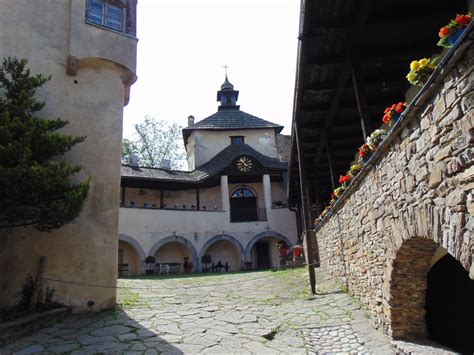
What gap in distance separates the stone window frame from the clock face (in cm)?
1430

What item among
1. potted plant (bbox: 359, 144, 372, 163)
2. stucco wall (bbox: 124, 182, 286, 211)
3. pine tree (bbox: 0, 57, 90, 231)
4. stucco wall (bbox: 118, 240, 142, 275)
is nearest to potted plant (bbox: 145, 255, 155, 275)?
stucco wall (bbox: 118, 240, 142, 275)

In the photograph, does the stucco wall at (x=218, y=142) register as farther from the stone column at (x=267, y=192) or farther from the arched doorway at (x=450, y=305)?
the arched doorway at (x=450, y=305)

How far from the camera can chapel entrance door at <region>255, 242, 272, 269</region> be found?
24156 millimetres

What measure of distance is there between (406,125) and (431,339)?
9.83 feet

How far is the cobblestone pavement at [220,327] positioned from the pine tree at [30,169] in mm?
1948

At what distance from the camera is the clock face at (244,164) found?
23.9 meters

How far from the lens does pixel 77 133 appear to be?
8.60m

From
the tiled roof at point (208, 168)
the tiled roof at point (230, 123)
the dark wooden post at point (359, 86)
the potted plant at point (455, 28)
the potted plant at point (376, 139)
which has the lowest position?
the potted plant at point (376, 139)

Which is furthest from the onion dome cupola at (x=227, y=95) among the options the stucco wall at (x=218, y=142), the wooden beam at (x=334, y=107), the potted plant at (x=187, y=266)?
the wooden beam at (x=334, y=107)

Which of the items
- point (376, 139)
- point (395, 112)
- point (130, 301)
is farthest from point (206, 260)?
point (395, 112)

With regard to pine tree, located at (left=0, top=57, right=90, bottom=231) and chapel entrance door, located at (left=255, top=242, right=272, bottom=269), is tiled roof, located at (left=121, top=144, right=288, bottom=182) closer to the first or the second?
chapel entrance door, located at (left=255, top=242, right=272, bottom=269)

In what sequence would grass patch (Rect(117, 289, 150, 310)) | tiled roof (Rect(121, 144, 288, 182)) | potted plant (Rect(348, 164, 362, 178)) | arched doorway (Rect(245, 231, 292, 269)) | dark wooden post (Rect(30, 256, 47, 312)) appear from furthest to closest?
arched doorway (Rect(245, 231, 292, 269)) < tiled roof (Rect(121, 144, 288, 182)) < grass patch (Rect(117, 289, 150, 310)) < dark wooden post (Rect(30, 256, 47, 312)) < potted plant (Rect(348, 164, 362, 178))

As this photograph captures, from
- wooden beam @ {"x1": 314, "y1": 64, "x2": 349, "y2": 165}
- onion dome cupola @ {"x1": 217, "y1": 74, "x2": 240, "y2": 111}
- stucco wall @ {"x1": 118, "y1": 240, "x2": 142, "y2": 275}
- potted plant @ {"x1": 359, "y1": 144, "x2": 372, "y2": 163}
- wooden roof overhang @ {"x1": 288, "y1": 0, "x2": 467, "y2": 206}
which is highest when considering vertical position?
onion dome cupola @ {"x1": 217, "y1": 74, "x2": 240, "y2": 111}

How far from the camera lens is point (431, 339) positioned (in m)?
5.00
